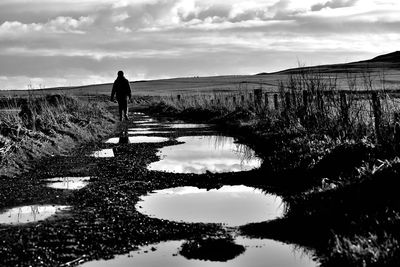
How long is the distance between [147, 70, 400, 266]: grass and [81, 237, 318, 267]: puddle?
231 millimetres

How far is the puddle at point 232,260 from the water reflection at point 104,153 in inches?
303

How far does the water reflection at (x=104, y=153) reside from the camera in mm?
13586

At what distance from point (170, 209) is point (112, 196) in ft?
3.76

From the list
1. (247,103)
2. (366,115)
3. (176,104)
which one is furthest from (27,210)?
(176,104)

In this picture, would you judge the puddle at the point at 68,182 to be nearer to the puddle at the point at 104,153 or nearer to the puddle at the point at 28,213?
the puddle at the point at 28,213

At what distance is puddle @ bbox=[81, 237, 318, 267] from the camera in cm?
541

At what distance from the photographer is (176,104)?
38531 mm

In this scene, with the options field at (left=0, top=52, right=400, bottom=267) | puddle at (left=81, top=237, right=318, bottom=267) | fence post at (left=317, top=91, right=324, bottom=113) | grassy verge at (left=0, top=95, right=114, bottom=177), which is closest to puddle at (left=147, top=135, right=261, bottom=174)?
field at (left=0, top=52, right=400, bottom=267)

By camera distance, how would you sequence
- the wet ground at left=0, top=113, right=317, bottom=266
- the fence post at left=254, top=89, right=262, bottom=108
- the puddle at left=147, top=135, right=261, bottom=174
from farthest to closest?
the fence post at left=254, top=89, right=262, bottom=108 < the puddle at left=147, top=135, right=261, bottom=174 < the wet ground at left=0, top=113, right=317, bottom=266

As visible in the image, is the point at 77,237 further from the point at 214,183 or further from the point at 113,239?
the point at 214,183

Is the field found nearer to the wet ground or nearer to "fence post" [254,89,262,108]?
the wet ground

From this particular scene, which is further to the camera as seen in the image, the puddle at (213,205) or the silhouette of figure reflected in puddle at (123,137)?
the silhouette of figure reflected in puddle at (123,137)

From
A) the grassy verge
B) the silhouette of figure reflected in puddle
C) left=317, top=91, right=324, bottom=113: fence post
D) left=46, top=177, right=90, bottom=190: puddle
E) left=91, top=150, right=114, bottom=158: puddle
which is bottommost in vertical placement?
the silhouette of figure reflected in puddle

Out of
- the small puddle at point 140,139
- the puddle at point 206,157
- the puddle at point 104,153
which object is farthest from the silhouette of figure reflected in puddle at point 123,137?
the puddle at point 104,153
